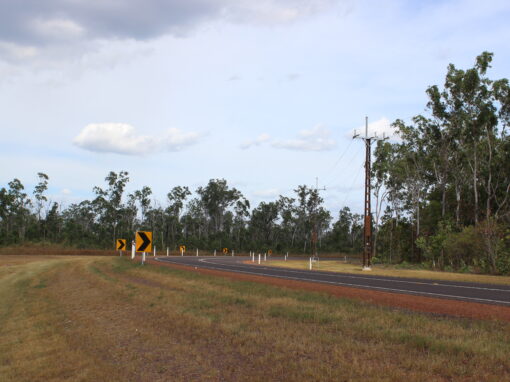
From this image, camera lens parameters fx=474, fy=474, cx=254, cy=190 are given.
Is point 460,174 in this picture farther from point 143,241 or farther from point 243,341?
point 243,341

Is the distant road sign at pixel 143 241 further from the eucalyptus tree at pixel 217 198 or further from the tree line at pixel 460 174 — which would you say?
the eucalyptus tree at pixel 217 198

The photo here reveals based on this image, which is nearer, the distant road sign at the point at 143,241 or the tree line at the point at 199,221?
the distant road sign at the point at 143,241

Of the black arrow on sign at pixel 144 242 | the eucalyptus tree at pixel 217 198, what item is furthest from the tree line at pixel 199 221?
the black arrow on sign at pixel 144 242

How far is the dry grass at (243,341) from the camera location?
6660mm

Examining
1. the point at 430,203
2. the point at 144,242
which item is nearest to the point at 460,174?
the point at 430,203

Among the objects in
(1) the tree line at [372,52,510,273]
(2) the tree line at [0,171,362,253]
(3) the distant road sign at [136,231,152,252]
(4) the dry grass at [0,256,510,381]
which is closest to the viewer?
(4) the dry grass at [0,256,510,381]

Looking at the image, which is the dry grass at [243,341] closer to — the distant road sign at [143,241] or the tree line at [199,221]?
the distant road sign at [143,241]

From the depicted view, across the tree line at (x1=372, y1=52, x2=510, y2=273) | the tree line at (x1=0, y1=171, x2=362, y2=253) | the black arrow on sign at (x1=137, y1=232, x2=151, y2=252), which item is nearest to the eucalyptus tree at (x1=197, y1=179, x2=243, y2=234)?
the tree line at (x1=0, y1=171, x2=362, y2=253)

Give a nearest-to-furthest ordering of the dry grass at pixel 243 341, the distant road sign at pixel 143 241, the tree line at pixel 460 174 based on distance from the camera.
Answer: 1. the dry grass at pixel 243 341
2. the distant road sign at pixel 143 241
3. the tree line at pixel 460 174

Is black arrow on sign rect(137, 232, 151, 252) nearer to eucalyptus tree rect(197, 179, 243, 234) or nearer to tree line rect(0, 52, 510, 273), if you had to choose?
tree line rect(0, 52, 510, 273)

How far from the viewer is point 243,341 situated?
844cm

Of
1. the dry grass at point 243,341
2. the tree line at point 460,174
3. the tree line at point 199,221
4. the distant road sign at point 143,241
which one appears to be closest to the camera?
the dry grass at point 243,341

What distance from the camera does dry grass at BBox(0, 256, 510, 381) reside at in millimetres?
6660

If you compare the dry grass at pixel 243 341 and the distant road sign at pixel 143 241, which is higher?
the distant road sign at pixel 143 241
